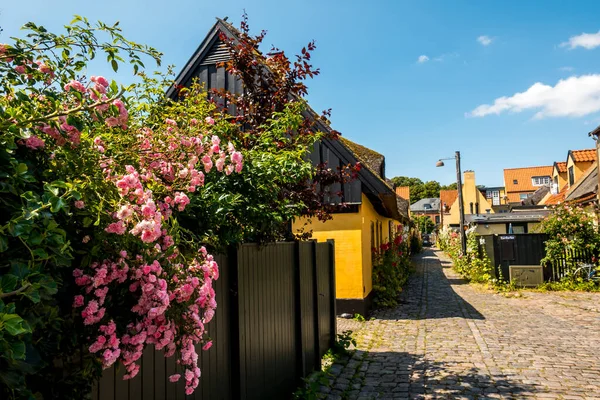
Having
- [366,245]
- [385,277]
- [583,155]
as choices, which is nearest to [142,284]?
[366,245]

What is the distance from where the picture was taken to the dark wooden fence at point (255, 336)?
262cm

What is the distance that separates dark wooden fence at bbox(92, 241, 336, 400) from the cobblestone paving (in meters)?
0.73

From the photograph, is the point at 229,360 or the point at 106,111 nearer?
the point at 106,111

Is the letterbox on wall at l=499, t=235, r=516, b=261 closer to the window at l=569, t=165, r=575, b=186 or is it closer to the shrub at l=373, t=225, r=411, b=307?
the shrub at l=373, t=225, r=411, b=307

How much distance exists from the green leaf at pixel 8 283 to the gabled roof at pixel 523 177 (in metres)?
73.8

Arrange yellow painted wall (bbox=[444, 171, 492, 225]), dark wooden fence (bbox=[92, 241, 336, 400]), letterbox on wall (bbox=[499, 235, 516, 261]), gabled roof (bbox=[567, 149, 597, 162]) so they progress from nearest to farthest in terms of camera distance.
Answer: dark wooden fence (bbox=[92, 241, 336, 400]) < letterbox on wall (bbox=[499, 235, 516, 261]) < gabled roof (bbox=[567, 149, 597, 162]) < yellow painted wall (bbox=[444, 171, 492, 225])

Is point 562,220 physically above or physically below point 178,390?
above

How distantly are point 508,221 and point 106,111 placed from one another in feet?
64.9

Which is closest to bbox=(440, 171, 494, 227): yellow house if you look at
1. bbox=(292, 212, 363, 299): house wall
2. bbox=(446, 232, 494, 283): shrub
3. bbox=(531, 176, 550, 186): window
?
bbox=(531, 176, 550, 186): window

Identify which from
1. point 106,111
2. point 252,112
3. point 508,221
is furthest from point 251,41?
point 508,221

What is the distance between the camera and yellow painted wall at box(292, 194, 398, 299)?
998cm

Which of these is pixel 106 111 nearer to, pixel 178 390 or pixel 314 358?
pixel 178 390

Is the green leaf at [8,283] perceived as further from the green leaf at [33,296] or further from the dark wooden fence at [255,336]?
the dark wooden fence at [255,336]

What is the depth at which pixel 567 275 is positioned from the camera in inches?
551
